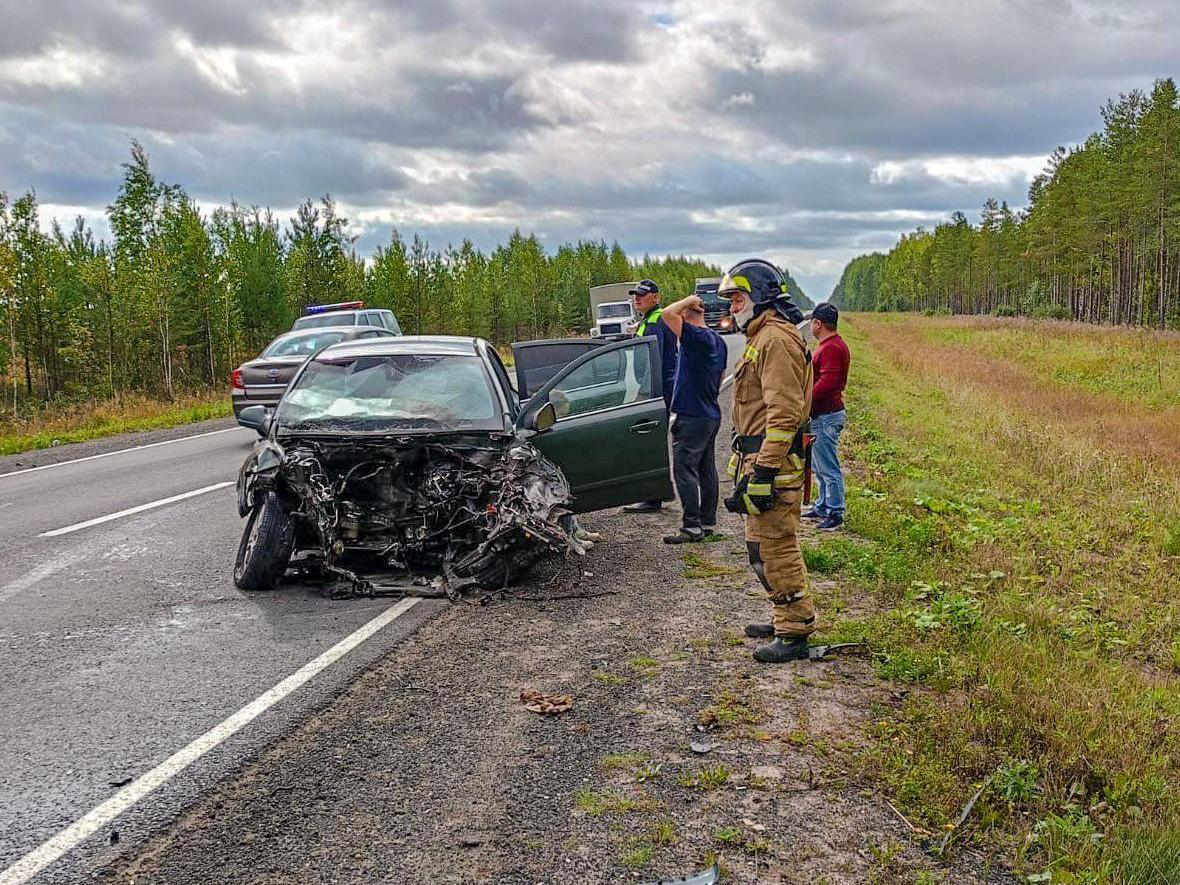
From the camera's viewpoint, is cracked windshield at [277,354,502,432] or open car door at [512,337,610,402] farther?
open car door at [512,337,610,402]

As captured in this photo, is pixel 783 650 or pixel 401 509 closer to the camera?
pixel 783 650

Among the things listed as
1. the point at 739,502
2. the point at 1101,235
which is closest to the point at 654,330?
the point at 739,502

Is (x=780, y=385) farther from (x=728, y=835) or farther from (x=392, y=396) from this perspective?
(x=392, y=396)

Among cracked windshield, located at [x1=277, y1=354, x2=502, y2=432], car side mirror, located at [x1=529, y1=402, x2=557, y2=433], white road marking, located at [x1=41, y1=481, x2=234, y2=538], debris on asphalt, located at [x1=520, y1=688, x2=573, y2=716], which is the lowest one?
debris on asphalt, located at [x1=520, y1=688, x2=573, y2=716]

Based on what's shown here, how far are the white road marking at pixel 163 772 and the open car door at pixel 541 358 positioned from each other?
3.66 m

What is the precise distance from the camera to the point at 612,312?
4225 centimetres

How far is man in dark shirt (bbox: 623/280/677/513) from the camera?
8812mm

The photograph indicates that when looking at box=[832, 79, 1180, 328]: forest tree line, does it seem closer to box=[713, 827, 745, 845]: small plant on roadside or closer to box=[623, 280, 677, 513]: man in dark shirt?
box=[623, 280, 677, 513]: man in dark shirt

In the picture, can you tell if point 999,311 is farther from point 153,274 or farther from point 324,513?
point 324,513

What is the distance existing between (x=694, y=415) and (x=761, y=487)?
305 cm

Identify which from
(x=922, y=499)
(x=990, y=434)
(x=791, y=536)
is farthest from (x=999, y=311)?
(x=791, y=536)

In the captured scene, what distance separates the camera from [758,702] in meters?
4.64

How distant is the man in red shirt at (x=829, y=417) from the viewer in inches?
340

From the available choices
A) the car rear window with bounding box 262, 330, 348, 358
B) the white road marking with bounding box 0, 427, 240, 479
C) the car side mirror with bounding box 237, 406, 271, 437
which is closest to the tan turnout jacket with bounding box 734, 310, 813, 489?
the car side mirror with bounding box 237, 406, 271, 437
